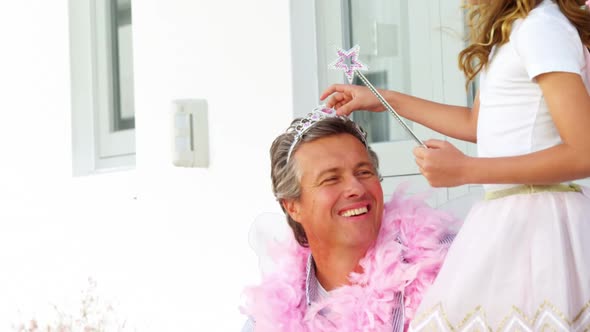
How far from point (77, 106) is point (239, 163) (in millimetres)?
1346

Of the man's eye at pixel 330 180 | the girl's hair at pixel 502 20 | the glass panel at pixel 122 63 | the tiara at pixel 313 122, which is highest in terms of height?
the glass panel at pixel 122 63

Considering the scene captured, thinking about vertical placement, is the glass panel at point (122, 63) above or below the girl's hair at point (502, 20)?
above

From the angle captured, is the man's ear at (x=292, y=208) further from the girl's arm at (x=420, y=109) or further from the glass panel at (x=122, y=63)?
the glass panel at (x=122, y=63)

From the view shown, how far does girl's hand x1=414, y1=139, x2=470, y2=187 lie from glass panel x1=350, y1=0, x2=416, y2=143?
1.42m

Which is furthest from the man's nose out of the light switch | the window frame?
the window frame

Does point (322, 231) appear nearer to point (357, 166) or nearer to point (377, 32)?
point (357, 166)

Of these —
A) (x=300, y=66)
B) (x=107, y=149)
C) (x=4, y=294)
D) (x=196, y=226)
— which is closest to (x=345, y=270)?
(x=300, y=66)

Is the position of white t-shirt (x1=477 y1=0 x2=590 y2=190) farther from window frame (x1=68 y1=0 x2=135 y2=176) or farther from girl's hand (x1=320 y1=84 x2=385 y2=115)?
window frame (x1=68 y1=0 x2=135 y2=176)

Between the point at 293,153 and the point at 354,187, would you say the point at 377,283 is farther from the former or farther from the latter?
the point at 293,153

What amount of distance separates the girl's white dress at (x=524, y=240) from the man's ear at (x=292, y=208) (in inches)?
23.7

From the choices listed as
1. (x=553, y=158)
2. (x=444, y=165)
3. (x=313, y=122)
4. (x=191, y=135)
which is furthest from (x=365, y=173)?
(x=191, y=135)

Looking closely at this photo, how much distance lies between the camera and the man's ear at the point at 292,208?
2.46 metres

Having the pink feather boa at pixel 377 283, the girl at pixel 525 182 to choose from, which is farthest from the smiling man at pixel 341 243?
the girl at pixel 525 182

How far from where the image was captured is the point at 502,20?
1922mm
